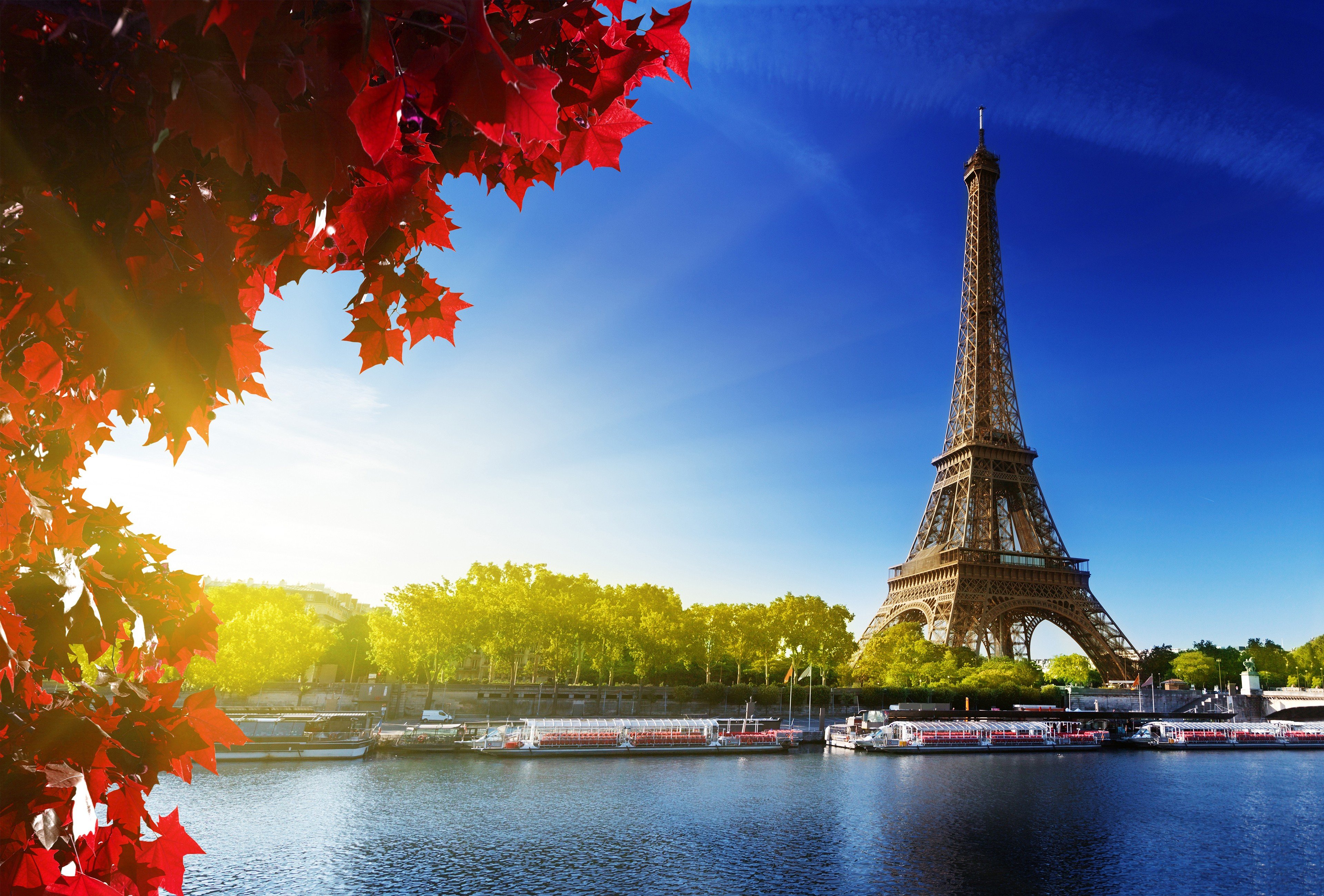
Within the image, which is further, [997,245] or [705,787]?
[997,245]

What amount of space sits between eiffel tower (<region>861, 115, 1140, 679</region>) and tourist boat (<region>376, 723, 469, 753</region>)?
48527 mm

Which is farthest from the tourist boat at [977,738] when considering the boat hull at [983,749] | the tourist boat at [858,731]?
the tourist boat at [858,731]

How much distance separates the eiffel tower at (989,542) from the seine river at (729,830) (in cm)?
3447

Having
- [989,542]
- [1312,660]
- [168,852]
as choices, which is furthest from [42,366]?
[1312,660]

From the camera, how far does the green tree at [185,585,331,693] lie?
57.0 metres

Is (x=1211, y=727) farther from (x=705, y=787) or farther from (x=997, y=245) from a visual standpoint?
(x=997, y=245)

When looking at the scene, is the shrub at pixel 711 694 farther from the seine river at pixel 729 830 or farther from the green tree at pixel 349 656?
the green tree at pixel 349 656

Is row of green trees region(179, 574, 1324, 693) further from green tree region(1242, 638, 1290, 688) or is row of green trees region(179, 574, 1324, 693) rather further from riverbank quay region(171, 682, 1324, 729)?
green tree region(1242, 638, 1290, 688)

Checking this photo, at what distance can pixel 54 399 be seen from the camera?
329 centimetres

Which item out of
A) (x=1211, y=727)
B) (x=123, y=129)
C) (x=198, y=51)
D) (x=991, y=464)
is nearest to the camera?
(x=198, y=51)

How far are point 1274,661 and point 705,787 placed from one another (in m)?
110

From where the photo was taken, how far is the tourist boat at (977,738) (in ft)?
173

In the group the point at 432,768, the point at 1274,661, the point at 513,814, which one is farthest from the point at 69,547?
the point at 1274,661

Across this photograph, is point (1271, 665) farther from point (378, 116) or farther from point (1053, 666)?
point (378, 116)
